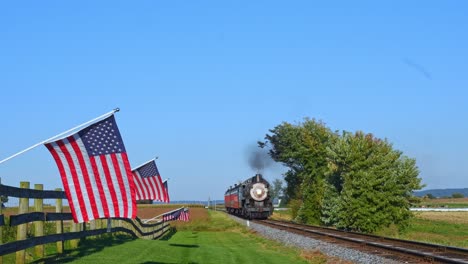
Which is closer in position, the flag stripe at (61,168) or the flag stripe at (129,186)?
the flag stripe at (61,168)

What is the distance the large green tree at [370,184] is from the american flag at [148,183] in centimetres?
1943

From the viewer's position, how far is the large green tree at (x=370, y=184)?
3922 centimetres

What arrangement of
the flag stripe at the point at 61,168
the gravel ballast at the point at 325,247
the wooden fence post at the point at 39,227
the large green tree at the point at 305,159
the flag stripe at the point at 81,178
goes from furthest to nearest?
1. the large green tree at the point at 305,159
2. the gravel ballast at the point at 325,247
3. the wooden fence post at the point at 39,227
4. the flag stripe at the point at 81,178
5. the flag stripe at the point at 61,168

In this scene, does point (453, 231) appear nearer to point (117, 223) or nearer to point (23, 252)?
point (117, 223)

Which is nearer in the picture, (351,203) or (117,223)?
(117,223)

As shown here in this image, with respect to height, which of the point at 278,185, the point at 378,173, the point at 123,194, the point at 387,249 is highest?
the point at 278,185

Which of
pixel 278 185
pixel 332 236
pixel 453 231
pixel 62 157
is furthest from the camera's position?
pixel 278 185

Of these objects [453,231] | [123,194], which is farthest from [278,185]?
[123,194]

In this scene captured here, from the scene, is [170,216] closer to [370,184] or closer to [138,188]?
[370,184]

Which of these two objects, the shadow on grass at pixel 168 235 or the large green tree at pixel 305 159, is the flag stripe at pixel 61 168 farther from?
the large green tree at pixel 305 159

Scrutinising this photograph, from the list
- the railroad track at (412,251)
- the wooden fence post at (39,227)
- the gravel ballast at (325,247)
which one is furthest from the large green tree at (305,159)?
the wooden fence post at (39,227)

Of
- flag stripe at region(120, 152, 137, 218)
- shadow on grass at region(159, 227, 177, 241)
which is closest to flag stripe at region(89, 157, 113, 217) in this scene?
flag stripe at region(120, 152, 137, 218)

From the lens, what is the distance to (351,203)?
131 ft

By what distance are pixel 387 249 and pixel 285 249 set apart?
5.16 meters
